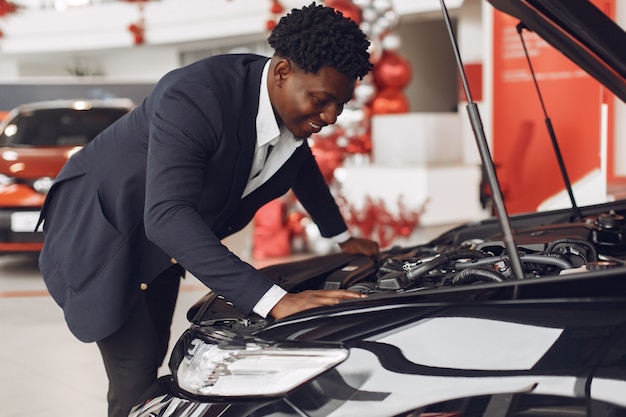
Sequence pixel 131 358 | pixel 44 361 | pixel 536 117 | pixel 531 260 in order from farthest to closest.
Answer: pixel 536 117 → pixel 44 361 → pixel 131 358 → pixel 531 260

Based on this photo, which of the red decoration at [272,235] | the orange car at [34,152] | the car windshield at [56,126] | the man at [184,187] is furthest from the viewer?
the red decoration at [272,235]

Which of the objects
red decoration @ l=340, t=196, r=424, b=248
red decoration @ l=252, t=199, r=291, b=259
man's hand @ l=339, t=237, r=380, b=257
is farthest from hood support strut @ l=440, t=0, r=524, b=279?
red decoration @ l=252, t=199, r=291, b=259

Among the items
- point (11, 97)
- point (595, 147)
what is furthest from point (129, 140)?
point (11, 97)

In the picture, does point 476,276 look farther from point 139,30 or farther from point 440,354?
point 139,30

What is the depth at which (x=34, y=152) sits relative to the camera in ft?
20.7

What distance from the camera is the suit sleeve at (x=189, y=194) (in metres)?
1.58

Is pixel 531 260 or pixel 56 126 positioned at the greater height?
pixel 531 260

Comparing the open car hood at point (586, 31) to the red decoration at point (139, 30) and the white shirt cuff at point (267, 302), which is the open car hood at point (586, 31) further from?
the red decoration at point (139, 30)

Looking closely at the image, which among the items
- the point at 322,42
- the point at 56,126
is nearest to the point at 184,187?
the point at 322,42

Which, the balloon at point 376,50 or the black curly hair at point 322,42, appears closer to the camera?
the black curly hair at point 322,42

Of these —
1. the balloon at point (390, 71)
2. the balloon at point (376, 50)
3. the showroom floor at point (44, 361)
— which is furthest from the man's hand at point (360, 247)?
the balloon at point (390, 71)

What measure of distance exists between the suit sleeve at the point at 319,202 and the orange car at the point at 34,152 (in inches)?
139

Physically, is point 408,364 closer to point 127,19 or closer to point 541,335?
point 541,335

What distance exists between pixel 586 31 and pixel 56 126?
5.80 meters
